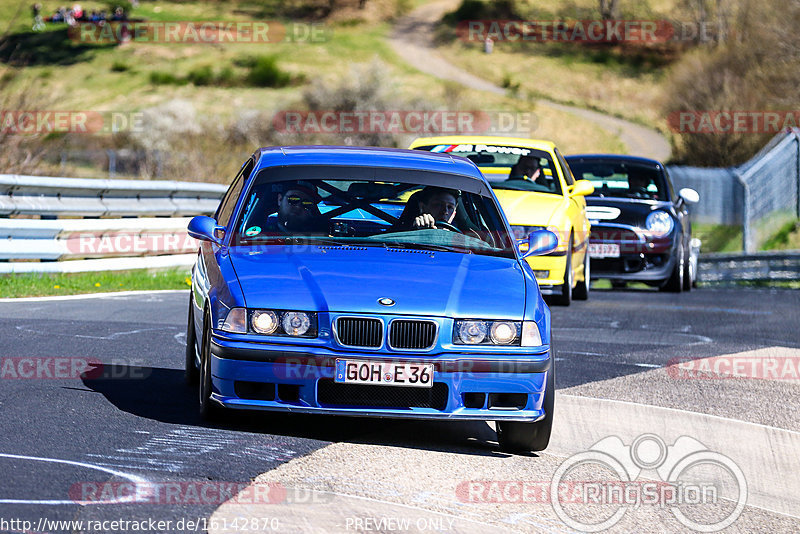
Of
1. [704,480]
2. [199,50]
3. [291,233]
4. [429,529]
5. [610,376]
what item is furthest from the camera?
[199,50]

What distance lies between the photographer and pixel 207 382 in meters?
6.23

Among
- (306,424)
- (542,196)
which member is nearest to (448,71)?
(542,196)

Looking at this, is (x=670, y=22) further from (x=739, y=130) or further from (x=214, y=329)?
(x=214, y=329)

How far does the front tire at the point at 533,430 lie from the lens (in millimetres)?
6223

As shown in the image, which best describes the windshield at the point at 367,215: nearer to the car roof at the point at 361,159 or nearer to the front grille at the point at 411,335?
the car roof at the point at 361,159

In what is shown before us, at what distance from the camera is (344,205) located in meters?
7.61

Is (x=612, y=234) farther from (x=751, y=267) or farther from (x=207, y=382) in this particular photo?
(x=207, y=382)

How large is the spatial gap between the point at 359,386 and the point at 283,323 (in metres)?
0.46

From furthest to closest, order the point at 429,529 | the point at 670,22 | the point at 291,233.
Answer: the point at 670,22
the point at 291,233
the point at 429,529

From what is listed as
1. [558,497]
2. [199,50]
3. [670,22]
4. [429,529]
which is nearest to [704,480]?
[558,497]

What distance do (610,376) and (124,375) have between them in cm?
322

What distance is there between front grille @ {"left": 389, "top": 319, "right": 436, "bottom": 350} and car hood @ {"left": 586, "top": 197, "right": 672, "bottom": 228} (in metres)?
10.1

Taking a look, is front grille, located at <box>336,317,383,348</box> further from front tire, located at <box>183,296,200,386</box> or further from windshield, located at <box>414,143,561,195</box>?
windshield, located at <box>414,143,561,195</box>

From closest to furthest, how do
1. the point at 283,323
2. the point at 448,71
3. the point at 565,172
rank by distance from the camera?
1. the point at 283,323
2. the point at 565,172
3. the point at 448,71
